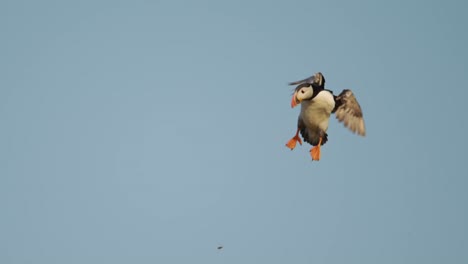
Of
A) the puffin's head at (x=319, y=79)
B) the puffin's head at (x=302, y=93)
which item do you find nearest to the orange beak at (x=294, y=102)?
the puffin's head at (x=302, y=93)

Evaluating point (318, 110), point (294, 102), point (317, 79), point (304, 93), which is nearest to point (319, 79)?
point (317, 79)

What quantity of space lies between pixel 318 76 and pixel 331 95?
74 centimetres

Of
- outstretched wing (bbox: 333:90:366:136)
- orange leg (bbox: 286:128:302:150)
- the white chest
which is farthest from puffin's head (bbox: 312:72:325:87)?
orange leg (bbox: 286:128:302:150)

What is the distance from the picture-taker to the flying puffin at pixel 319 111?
71.2ft

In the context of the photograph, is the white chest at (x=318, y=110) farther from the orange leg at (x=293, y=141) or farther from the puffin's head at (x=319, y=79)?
the orange leg at (x=293, y=141)

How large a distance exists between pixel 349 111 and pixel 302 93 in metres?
3.65

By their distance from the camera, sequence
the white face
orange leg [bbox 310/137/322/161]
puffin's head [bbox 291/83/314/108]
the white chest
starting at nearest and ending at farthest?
1. puffin's head [bbox 291/83/314/108]
2. the white face
3. the white chest
4. orange leg [bbox 310/137/322/161]

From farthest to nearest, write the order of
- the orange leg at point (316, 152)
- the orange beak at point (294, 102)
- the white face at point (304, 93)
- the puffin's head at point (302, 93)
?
1. the orange leg at point (316, 152)
2. the white face at point (304, 93)
3. the puffin's head at point (302, 93)
4. the orange beak at point (294, 102)

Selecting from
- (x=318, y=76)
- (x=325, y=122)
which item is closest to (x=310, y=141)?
(x=325, y=122)

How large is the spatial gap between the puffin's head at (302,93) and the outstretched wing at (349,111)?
109 inches

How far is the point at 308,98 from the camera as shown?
70.9ft

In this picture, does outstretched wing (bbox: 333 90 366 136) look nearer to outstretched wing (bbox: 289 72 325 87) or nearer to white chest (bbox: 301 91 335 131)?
white chest (bbox: 301 91 335 131)

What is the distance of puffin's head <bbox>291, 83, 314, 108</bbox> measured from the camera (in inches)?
818

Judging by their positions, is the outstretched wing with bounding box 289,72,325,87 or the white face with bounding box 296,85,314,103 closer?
the white face with bounding box 296,85,314,103
